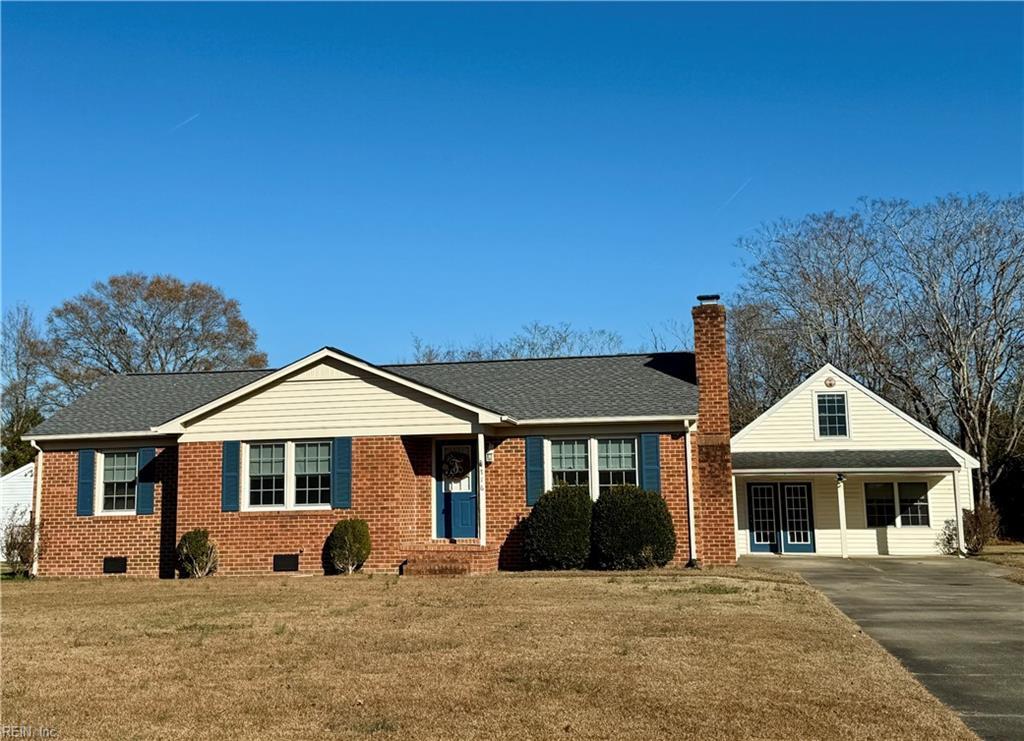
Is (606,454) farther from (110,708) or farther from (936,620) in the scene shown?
(110,708)

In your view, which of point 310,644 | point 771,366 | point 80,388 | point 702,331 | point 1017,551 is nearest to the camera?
point 310,644

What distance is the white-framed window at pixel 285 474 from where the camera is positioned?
20.0 meters

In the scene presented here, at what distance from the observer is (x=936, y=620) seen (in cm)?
1276

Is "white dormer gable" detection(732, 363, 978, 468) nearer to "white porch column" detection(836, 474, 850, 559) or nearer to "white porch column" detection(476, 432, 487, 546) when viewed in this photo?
"white porch column" detection(836, 474, 850, 559)

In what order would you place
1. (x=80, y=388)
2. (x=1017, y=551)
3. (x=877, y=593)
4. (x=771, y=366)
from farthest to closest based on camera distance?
(x=80, y=388) → (x=771, y=366) → (x=1017, y=551) → (x=877, y=593)

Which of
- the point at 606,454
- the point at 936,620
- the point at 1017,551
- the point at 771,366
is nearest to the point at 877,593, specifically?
the point at 936,620

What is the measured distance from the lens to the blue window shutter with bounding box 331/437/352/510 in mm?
19688

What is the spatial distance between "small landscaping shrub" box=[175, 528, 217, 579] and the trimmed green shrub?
2.57m

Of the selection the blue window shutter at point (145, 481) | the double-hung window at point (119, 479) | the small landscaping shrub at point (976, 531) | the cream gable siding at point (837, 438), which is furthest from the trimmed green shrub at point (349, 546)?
the small landscaping shrub at point (976, 531)

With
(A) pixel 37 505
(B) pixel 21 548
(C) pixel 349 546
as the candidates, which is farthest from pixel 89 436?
(C) pixel 349 546

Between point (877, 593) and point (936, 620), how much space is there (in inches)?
134

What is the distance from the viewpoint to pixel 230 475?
2005cm

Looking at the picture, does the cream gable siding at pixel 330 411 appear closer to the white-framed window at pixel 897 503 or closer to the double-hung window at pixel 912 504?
the white-framed window at pixel 897 503

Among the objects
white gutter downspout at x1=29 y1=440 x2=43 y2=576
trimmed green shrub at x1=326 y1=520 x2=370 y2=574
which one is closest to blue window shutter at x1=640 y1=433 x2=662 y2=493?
trimmed green shrub at x1=326 y1=520 x2=370 y2=574
